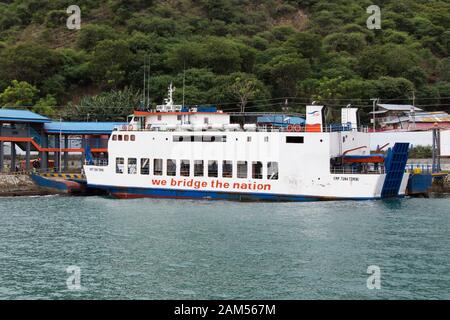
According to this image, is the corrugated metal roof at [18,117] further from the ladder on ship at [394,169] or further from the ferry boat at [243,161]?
the ladder on ship at [394,169]

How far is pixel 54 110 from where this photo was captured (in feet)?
237

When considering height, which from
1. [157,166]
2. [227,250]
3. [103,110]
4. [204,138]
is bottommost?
[227,250]

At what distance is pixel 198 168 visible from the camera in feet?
155

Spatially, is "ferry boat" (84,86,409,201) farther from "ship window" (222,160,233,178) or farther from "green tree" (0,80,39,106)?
"green tree" (0,80,39,106)

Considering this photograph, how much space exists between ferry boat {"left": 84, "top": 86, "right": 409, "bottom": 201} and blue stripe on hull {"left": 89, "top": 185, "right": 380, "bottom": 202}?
6cm

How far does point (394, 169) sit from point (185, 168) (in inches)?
530

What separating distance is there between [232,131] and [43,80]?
40.1 metres

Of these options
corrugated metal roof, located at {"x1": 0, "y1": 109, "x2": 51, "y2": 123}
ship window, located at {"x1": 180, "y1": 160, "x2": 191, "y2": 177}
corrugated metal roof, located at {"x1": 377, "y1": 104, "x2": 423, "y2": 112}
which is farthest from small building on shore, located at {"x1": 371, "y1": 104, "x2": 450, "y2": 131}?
corrugated metal roof, located at {"x1": 0, "y1": 109, "x2": 51, "y2": 123}

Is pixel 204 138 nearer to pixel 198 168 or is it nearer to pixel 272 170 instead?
pixel 198 168

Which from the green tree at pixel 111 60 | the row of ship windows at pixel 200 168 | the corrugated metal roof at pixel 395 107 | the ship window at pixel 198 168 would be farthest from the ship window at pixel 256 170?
the green tree at pixel 111 60

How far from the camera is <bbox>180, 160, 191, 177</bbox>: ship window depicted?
47.5m

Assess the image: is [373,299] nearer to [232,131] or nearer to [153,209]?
[153,209]

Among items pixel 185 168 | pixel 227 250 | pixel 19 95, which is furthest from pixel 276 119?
Answer: pixel 19 95

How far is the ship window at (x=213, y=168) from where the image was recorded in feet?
154
